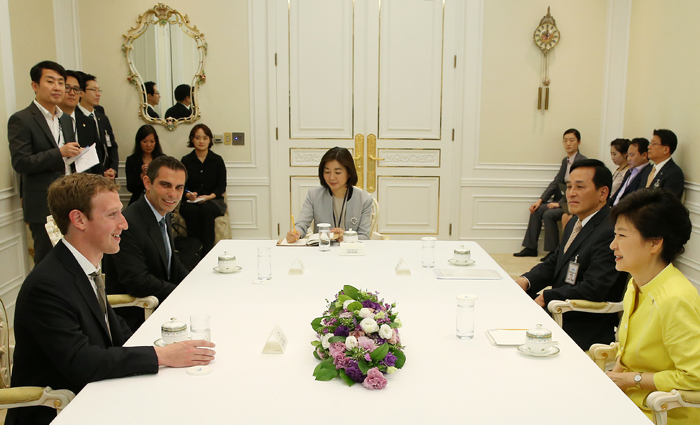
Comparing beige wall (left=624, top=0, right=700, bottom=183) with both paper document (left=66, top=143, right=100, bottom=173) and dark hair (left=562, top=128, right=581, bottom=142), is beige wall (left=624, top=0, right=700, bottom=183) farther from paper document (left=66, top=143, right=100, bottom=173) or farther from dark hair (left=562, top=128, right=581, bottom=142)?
paper document (left=66, top=143, right=100, bottom=173)

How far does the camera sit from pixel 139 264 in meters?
2.74

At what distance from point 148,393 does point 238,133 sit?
15.4ft

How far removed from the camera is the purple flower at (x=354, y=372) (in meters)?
1.53

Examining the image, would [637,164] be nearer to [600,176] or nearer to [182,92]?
[600,176]

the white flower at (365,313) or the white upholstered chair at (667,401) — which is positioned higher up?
the white flower at (365,313)

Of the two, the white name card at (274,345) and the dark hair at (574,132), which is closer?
the white name card at (274,345)

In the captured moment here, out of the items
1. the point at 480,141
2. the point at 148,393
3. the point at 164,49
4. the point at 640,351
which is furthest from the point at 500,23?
the point at 148,393

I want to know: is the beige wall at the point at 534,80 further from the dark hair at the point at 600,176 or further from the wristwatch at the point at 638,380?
the wristwatch at the point at 638,380

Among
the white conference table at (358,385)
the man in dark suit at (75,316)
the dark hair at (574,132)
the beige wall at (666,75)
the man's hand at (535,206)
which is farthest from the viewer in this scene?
the man's hand at (535,206)

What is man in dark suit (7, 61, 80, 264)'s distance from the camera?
13.3 feet

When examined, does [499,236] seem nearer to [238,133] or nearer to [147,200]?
[238,133]

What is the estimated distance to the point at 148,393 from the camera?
1517 mm

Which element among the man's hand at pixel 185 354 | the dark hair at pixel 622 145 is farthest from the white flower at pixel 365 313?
the dark hair at pixel 622 145

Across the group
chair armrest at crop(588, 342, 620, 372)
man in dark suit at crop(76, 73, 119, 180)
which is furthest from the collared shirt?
chair armrest at crop(588, 342, 620, 372)
